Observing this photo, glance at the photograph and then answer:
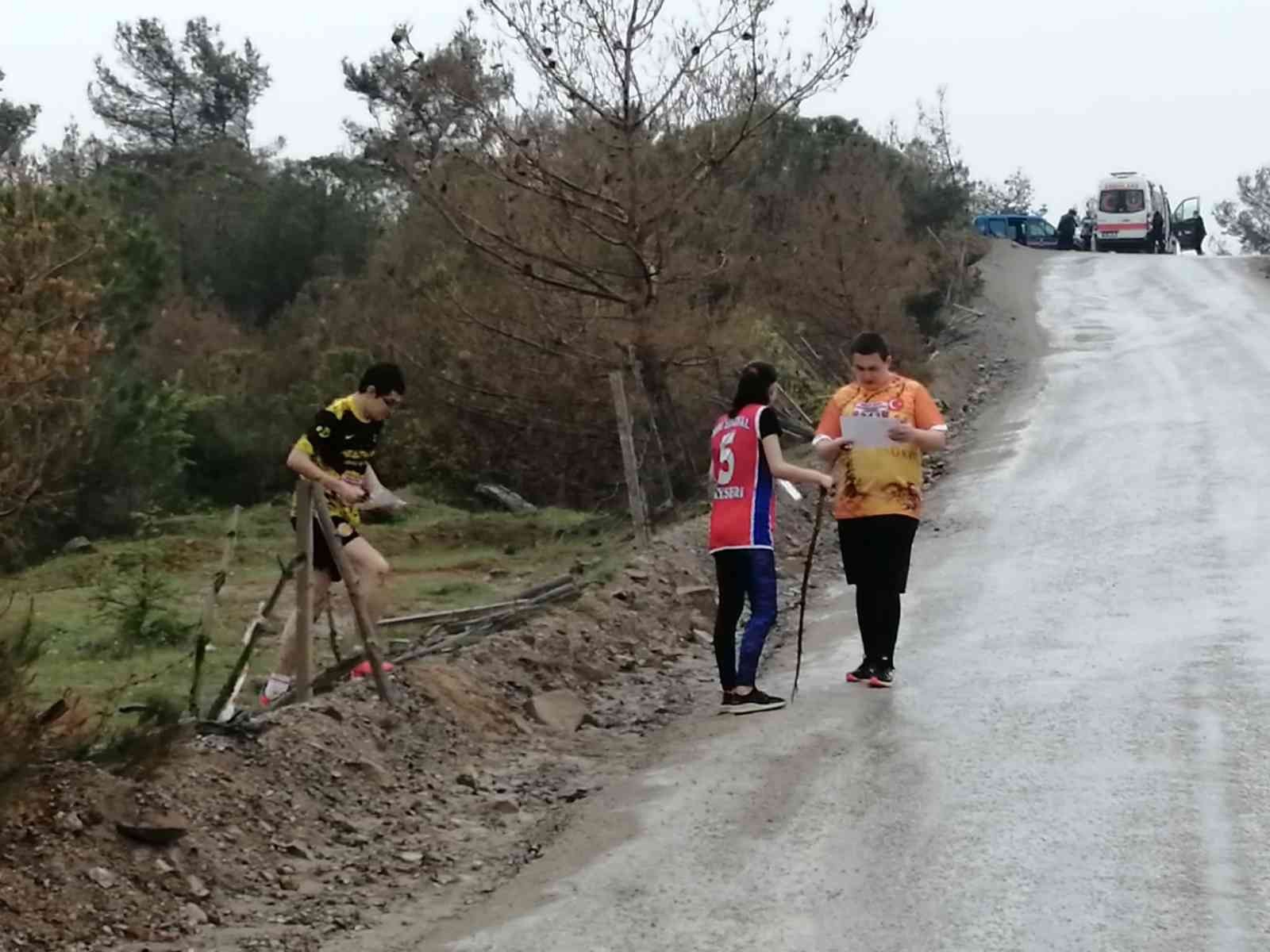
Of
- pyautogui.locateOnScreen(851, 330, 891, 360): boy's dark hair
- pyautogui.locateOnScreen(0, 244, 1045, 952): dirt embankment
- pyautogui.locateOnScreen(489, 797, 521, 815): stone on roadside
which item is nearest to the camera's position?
pyautogui.locateOnScreen(0, 244, 1045, 952): dirt embankment

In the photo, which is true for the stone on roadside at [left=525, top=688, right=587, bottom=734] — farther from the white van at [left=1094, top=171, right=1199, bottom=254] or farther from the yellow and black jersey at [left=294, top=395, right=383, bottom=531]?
the white van at [left=1094, top=171, right=1199, bottom=254]

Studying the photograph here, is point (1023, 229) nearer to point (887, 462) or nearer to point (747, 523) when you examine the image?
point (887, 462)

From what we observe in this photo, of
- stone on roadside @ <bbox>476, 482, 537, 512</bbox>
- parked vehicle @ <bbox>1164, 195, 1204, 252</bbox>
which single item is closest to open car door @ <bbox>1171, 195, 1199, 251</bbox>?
parked vehicle @ <bbox>1164, 195, 1204, 252</bbox>

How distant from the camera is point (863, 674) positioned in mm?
9742

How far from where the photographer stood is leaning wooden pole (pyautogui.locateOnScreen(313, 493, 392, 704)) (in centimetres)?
854

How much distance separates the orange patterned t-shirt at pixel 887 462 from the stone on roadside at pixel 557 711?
5.91ft

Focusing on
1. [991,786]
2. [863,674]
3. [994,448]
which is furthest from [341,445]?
[994,448]

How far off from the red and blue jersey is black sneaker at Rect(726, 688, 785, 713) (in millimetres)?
783

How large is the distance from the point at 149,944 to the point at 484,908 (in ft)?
3.87

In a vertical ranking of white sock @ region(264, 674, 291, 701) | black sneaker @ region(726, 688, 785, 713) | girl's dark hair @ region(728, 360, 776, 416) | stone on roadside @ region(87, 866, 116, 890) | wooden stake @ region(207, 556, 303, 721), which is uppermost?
girl's dark hair @ region(728, 360, 776, 416)

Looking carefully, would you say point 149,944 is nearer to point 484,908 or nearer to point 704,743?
point 484,908

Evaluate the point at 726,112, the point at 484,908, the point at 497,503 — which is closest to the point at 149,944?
the point at 484,908

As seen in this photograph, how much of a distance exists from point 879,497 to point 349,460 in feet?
9.39

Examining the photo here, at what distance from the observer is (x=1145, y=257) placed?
156 feet
